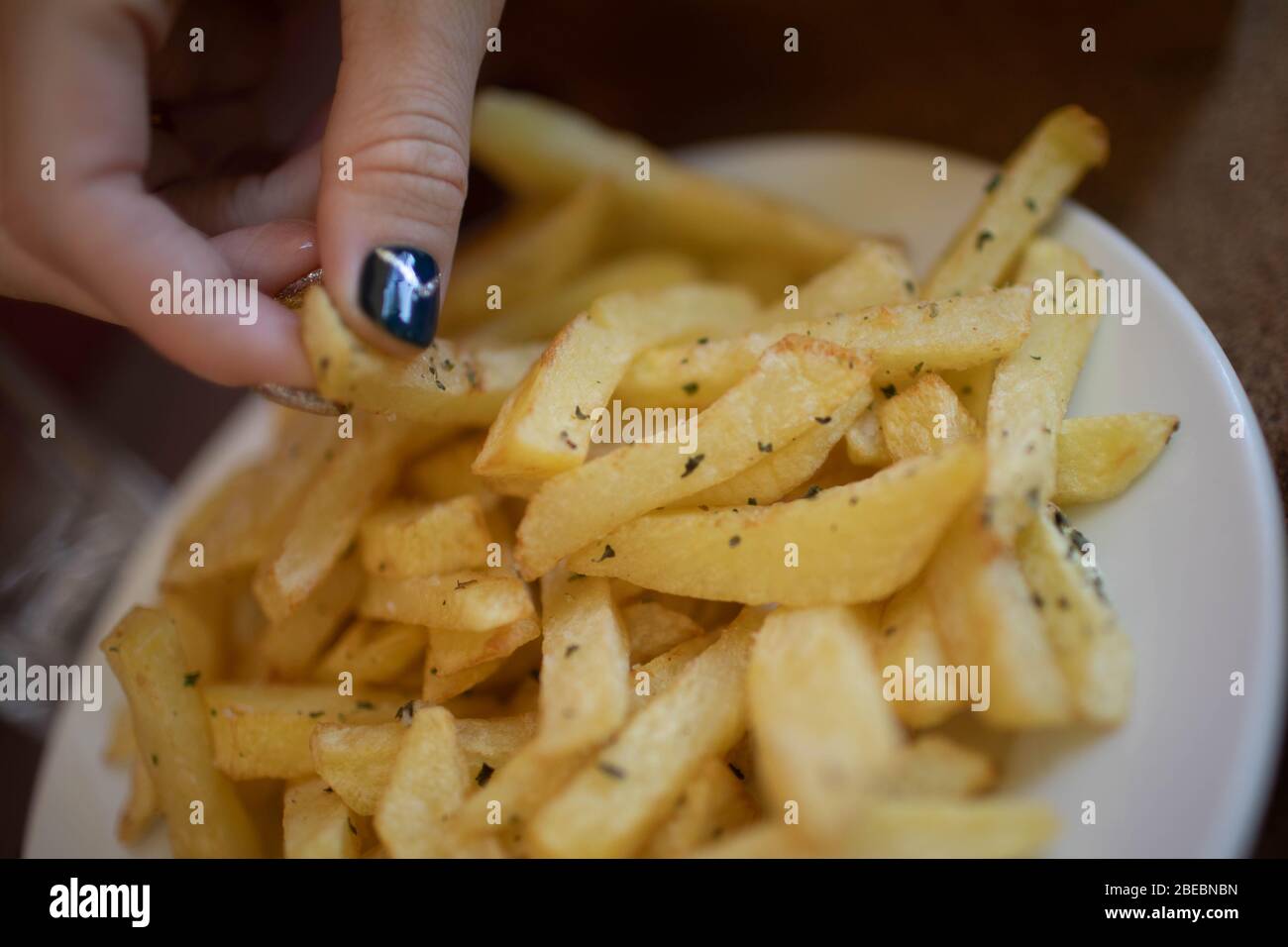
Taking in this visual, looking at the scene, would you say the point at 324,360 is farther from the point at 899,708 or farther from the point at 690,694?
the point at 899,708

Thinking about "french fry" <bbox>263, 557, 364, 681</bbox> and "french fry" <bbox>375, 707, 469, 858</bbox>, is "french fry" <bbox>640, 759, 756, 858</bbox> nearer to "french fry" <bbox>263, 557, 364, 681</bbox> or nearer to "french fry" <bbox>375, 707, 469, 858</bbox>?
"french fry" <bbox>375, 707, 469, 858</bbox>

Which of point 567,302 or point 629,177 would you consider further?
point 629,177

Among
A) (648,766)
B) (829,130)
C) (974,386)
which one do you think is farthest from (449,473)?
(829,130)

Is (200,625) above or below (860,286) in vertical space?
below

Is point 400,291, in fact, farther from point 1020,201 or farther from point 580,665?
point 1020,201

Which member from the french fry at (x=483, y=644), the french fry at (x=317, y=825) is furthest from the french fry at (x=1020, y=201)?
the french fry at (x=317, y=825)

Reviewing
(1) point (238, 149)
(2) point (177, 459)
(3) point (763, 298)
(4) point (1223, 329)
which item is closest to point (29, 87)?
(1) point (238, 149)
